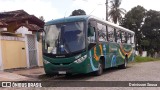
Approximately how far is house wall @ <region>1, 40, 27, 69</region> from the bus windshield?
3.59m

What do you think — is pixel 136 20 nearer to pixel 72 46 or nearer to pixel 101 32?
pixel 101 32

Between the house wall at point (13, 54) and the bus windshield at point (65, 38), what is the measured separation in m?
3.59

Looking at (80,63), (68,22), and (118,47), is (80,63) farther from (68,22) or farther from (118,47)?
(118,47)

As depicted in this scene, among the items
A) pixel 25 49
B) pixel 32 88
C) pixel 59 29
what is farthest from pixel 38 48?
pixel 32 88

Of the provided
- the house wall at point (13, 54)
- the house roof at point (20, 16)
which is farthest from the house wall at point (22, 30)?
the house roof at point (20, 16)

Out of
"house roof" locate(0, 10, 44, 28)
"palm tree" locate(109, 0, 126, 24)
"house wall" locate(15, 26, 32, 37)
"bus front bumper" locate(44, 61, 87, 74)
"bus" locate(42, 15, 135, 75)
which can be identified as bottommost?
"bus front bumper" locate(44, 61, 87, 74)

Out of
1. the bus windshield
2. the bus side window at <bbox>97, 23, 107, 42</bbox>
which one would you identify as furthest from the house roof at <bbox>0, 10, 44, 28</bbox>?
the bus windshield

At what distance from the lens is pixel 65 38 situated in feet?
46.1

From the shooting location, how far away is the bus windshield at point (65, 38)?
13.9 m

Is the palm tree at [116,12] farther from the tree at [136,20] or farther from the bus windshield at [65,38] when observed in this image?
the bus windshield at [65,38]

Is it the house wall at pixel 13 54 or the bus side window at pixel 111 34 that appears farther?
the bus side window at pixel 111 34

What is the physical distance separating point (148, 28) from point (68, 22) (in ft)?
162

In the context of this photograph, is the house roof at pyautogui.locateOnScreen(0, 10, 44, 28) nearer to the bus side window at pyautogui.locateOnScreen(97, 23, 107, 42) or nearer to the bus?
the bus side window at pyautogui.locateOnScreen(97, 23, 107, 42)

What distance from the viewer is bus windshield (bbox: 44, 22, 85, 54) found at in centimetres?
1391
